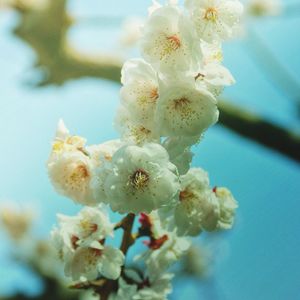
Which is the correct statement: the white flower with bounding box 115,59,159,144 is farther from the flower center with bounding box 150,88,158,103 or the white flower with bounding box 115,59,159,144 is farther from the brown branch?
the brown branch

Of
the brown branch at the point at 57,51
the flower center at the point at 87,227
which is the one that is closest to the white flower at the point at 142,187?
the flower center at the point at 87,227

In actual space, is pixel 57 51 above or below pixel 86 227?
above

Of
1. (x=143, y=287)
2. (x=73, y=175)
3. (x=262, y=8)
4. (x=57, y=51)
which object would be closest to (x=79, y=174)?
(x=73, y=175)

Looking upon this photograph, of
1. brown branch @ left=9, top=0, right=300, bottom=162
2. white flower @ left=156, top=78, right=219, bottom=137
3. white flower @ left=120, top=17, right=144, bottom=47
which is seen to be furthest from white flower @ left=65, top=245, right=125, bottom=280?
white flower @ left=120, top=17, right=144, bottom=47

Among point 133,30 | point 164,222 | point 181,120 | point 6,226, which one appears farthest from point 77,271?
point 6,226

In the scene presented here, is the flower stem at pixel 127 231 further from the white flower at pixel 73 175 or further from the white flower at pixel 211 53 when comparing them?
the white flower at pixel 211 53

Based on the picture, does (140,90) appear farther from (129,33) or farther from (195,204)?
(129,33)

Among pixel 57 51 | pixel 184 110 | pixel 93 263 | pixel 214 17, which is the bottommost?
pixel 93 263
